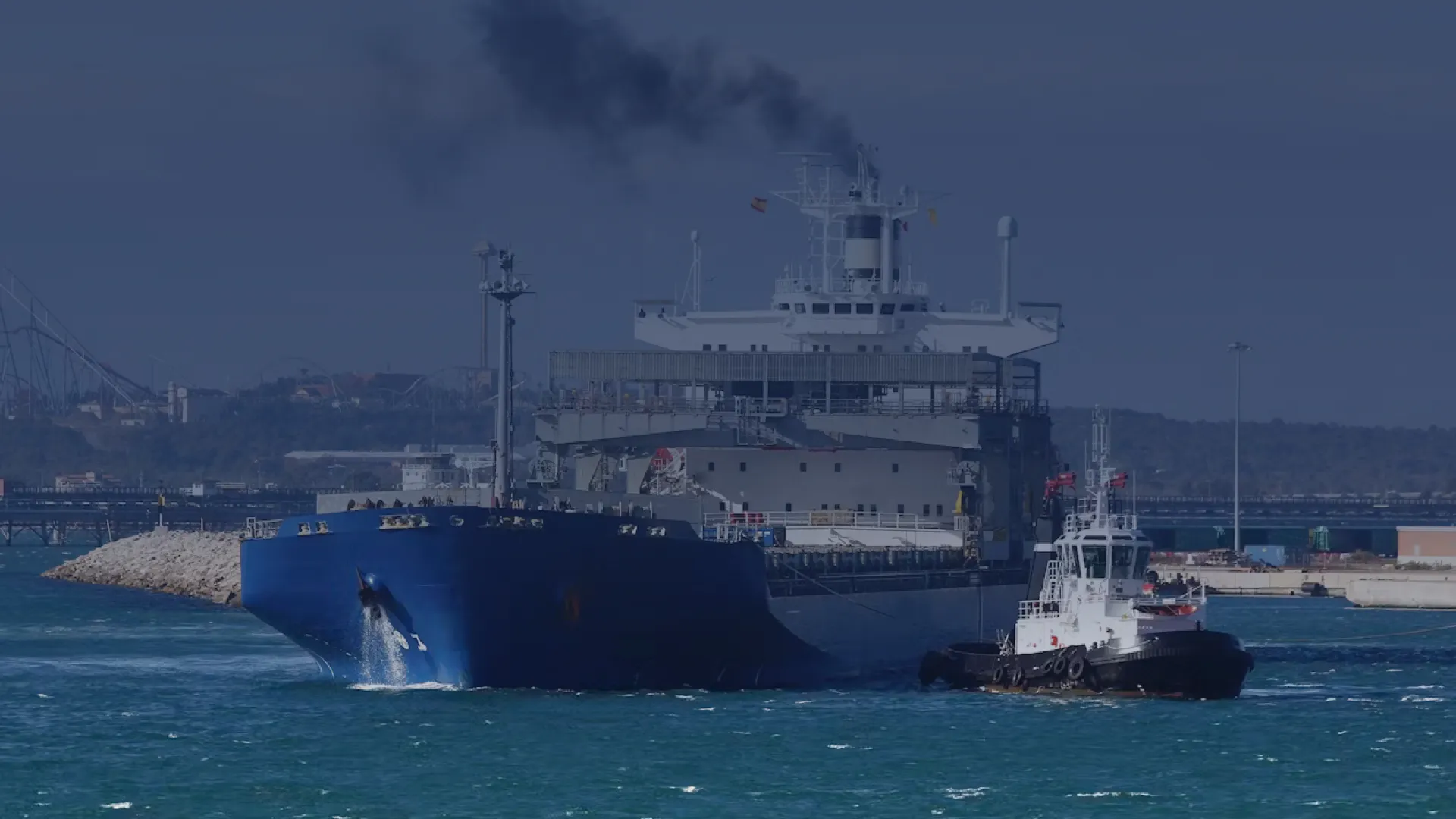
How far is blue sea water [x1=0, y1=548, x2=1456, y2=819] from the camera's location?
38.7 m

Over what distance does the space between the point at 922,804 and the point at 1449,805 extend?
754cm

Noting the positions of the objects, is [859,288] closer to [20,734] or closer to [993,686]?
[993,686]

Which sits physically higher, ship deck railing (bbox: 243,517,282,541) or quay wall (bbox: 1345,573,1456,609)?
ship deck railing (bbox: 243,517,282,541)

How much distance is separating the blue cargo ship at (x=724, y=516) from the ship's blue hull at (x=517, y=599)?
0.05 meters

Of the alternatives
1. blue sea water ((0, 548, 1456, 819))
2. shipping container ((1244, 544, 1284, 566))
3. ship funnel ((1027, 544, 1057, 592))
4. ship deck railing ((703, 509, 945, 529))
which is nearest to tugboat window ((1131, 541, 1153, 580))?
blue sea water ((0, 548, 1456, 819))

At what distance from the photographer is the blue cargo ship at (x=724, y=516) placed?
49250mm

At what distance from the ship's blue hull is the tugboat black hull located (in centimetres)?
551

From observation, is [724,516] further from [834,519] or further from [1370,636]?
[1370,636]

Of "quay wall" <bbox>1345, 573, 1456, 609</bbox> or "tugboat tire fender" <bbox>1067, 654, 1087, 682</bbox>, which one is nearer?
"tugboat tire fender" <bbox>1067, 654, 1087, 682</bbox>

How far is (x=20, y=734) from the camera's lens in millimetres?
47188

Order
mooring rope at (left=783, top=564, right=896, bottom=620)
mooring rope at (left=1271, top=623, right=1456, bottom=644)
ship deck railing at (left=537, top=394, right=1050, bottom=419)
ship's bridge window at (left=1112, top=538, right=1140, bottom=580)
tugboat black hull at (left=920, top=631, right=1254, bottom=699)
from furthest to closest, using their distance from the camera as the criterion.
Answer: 1. mooring rope at (left=1271, top=623, right=1456, bottom=644)
2. ship deck railing at (left=537, top=394, right=1050, bottom=419)
3. mooring rope at (left=783, top=564, right=896, bottom=620)
4. ship's bridge window at (left=1112, top=538, right=1140, bottom=580)
5. tugboat black hull at (left=920, top=631, right=1254, bottom=699)

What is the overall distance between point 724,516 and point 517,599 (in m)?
10.5

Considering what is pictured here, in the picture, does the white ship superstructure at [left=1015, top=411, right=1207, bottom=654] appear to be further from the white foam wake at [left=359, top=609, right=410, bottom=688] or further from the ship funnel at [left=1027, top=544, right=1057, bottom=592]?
the white foam wake at [left=359, top=609, right=410, bottom=688]

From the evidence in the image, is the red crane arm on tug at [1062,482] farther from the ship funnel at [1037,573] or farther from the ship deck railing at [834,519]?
the ship deck railing at [834,519]
